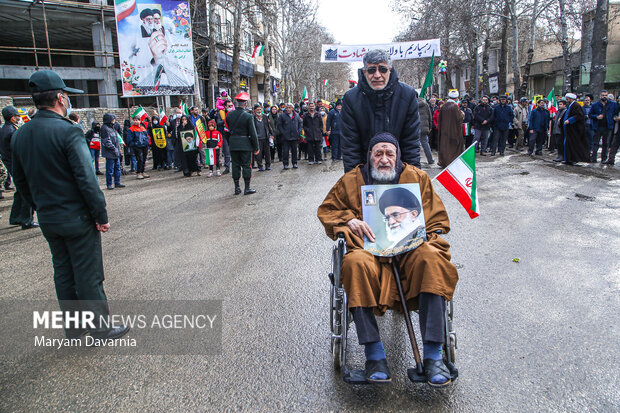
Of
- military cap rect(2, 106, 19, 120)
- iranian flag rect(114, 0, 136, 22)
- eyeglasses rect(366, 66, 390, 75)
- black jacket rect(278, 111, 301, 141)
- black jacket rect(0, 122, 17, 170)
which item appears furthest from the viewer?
iranian flag rect(114, 0, 136, 22)

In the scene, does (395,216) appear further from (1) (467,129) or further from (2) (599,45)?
(2) (599,45)

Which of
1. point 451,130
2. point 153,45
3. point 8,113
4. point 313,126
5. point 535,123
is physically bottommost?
point 451,130

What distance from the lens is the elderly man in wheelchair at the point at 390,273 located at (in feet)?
8.81

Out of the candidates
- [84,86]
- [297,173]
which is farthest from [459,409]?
[84,86]

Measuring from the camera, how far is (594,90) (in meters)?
15.2

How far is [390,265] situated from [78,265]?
7.58 ft

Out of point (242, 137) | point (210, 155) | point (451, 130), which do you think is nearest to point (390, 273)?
point (242, 137)

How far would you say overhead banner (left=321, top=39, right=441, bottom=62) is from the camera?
59.3 feet

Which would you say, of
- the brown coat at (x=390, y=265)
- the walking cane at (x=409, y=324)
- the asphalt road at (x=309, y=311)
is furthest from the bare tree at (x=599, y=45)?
the walking cane at (x=409, y=324)

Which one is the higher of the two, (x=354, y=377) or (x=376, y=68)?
(x=376, y=68)

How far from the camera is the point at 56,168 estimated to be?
10.6 feet

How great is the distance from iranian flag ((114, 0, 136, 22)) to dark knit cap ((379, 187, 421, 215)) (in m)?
18.0

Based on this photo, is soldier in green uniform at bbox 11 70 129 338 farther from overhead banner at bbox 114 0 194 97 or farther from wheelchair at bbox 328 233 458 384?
overhead banner at bbox 114 0 194 97

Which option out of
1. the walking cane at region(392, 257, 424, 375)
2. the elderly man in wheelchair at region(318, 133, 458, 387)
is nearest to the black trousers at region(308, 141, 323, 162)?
the elderly man in wheelchair at region(318, 133, 458, 387)
